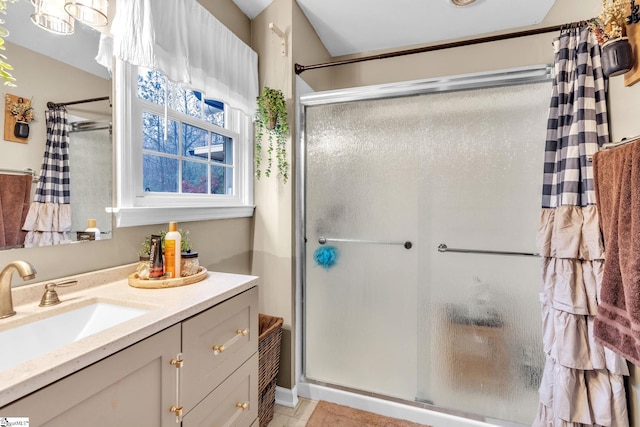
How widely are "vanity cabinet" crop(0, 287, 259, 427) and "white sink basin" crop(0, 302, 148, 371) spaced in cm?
20

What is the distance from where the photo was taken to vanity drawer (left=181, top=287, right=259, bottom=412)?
36.7 inches

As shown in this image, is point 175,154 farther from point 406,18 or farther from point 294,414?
point 406,18

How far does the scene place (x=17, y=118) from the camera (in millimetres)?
936

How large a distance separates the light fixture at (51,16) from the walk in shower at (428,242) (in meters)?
1.20

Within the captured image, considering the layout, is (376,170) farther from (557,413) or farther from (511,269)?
(557,413)

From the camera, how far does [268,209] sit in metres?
1.95

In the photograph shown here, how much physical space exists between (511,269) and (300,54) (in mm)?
1833

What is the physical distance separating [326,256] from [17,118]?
152 cm

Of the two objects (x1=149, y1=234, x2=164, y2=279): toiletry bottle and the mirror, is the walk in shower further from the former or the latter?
the mirror

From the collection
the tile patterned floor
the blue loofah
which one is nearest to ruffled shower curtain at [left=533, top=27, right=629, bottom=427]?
the blue loofah

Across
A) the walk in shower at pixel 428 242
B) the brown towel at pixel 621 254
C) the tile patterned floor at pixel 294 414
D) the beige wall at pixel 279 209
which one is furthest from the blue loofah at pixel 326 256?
the brown towel at pixel 621 254

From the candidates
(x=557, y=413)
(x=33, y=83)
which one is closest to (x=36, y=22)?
(x=33, y=83)

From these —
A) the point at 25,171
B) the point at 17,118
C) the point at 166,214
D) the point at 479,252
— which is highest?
the point at 17,118

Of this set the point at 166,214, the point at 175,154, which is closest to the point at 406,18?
the point at 175,154
